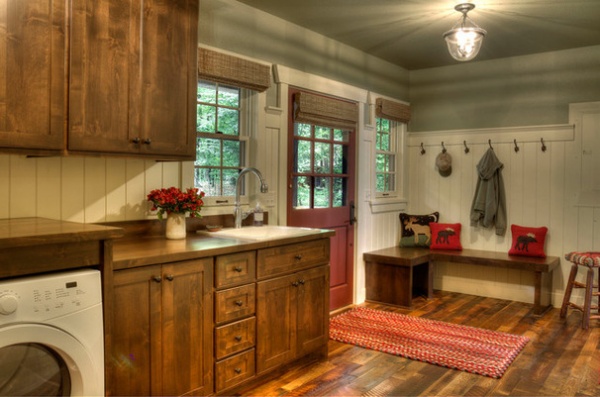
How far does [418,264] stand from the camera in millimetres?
4906

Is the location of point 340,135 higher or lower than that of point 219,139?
higher

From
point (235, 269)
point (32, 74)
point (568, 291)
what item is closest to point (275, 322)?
point (235, 269)

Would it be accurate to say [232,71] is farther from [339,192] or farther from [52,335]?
[52,335]

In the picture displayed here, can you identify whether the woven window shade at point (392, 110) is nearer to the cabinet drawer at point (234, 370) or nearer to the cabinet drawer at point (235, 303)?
the cabinet drawer at point (235, 303)

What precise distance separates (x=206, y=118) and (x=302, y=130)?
3.49ft

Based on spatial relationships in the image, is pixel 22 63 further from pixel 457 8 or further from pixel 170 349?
pixel 457 8

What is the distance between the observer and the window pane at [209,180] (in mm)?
3367

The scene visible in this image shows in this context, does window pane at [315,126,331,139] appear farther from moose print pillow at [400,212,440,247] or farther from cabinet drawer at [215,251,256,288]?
cabinet drawer at [215,251,256,288]

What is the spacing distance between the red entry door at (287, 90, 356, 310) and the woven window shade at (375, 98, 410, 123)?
53 cm

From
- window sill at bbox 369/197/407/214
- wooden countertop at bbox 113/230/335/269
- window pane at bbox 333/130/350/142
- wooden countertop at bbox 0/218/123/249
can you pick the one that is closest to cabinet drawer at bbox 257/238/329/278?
wooden countertop at bbox 113/230/335/269

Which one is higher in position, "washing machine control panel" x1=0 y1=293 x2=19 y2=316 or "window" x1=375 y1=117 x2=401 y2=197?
"window" x1=375 y1=117 x2=401 y2=197

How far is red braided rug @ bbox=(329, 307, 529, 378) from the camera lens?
3.33 metres

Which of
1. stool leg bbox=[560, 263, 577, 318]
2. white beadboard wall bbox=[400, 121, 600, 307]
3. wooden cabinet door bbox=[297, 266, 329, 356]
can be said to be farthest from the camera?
white beadboard wall bbox=[400, 121, 600, 307]

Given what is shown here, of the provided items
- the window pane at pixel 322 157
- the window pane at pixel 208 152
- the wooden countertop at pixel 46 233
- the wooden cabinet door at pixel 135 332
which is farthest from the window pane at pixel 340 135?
the wooden countertop at pixel 46 233
